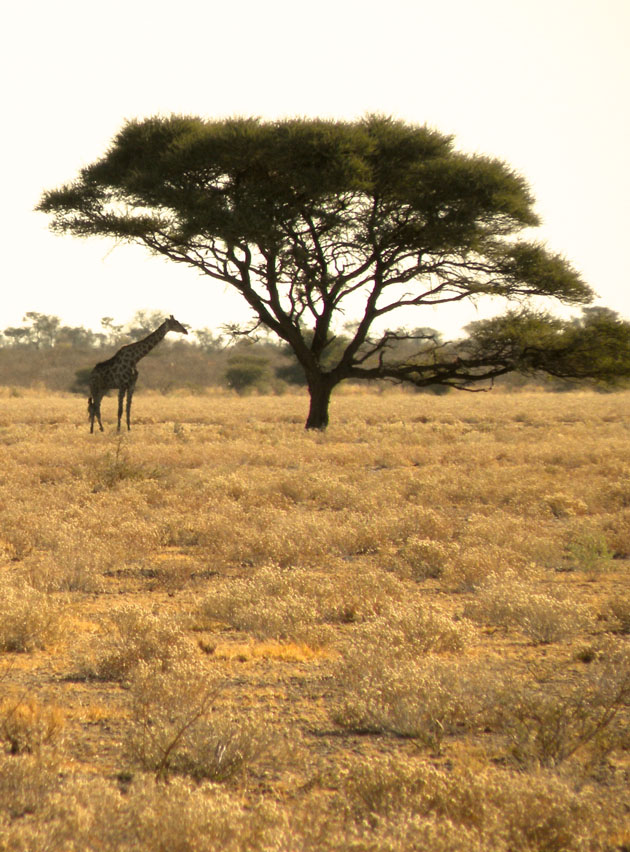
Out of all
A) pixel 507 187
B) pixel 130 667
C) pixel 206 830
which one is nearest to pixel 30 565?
pixel 130 667

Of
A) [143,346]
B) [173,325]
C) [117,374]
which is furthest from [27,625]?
[173,325]

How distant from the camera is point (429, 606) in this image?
6023 mm

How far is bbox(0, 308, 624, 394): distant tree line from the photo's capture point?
53.9 meters

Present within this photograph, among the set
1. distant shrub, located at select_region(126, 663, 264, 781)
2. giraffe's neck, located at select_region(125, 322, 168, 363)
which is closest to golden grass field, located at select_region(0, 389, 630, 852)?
distant shrub, located at select_region(126, 663, 264, 781)

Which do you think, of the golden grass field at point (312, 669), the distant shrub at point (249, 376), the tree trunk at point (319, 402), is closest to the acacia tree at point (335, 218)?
the tree trunk at point (319, 402)

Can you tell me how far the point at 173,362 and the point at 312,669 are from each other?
2545 inches

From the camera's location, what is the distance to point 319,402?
74.5 feet

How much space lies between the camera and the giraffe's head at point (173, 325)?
21.6m

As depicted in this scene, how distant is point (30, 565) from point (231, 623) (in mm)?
2054

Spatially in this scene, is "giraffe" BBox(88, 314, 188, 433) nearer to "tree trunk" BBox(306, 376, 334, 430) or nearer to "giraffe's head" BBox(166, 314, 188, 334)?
"giraffe's head" BBox(166, 314, 188, 334)

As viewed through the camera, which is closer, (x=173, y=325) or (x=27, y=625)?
(x=27, y=625)

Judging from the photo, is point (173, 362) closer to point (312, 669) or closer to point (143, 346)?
point (143, 346)

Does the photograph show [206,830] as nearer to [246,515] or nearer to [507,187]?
[246,515]

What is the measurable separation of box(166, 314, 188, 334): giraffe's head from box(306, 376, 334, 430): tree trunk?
3286mm
